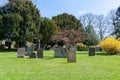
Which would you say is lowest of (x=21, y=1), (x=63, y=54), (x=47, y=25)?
(x=63, y=54)

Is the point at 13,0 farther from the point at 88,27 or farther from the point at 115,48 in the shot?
the point at 88,27

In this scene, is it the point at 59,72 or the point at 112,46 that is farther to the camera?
the point at 112,46

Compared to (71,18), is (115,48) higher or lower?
lower

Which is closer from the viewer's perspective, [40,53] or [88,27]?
[40,53]

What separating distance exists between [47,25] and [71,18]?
53.3ft

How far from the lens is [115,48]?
4353 cm

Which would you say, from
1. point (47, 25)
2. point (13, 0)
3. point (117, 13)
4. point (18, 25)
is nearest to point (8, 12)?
point (18, 25)

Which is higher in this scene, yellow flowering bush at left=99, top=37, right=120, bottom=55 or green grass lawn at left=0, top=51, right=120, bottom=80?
yellow flowering bush at left=99, top=37, right=120, bottom=55

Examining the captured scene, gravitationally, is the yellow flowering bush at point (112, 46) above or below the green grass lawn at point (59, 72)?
above

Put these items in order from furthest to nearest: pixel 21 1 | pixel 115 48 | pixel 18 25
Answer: pixel 18 25, pixel 115 48, pixel 21 1

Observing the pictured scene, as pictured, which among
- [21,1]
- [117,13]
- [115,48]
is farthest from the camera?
[117,13]

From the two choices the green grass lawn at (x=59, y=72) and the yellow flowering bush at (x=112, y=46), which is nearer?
the green grass lawn at (x=59, y=72)

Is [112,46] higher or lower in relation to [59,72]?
higher

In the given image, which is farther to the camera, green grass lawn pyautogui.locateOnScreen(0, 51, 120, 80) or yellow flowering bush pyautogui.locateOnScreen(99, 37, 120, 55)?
yellow flowering bush pyautogui.locateOnScreen(99, 37, 120, 55)
